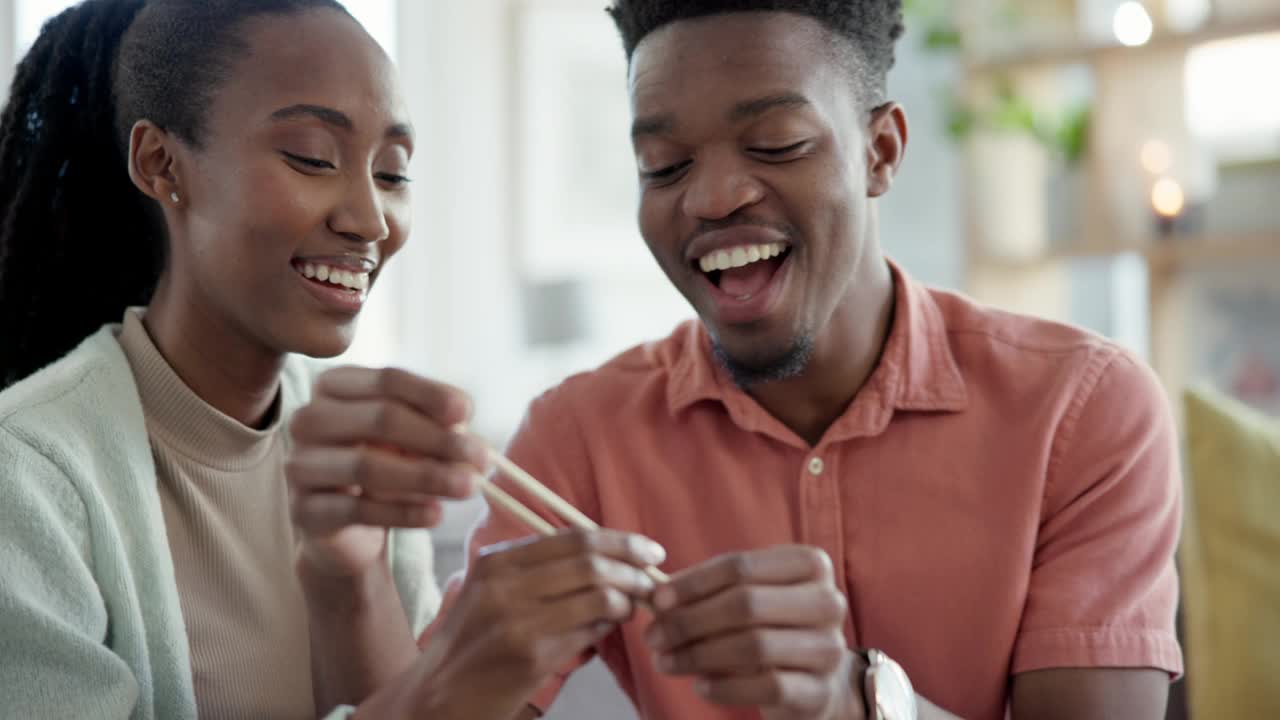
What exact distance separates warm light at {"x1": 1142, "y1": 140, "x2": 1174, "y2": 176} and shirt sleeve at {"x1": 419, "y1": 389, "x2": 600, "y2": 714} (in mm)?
2346

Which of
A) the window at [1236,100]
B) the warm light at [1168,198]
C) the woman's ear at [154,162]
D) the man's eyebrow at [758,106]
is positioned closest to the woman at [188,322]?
the woman's ear at [154,162]

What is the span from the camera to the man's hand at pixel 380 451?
980 mm

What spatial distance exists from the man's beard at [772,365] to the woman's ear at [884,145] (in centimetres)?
22

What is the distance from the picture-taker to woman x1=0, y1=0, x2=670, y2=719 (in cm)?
120

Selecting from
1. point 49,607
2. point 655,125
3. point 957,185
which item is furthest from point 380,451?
point 957,185

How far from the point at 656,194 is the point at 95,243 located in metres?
0.71

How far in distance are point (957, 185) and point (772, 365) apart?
2.86 metres

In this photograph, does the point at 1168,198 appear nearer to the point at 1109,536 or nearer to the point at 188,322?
the point at 1109,536

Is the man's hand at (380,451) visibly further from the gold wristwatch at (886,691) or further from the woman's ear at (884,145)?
the woman's ear at (884,145)

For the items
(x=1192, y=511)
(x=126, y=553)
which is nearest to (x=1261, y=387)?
(x=1192, y=511)


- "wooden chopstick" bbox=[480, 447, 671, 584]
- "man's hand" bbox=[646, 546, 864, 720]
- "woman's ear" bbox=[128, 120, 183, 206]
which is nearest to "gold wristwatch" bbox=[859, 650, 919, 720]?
"man's hand" bbox=[646, 546, 864, 720]

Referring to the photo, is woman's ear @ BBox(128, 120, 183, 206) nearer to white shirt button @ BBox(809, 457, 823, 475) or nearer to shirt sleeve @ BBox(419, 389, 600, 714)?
shirt sleeve @ BBox(419, 389, 600, 714)

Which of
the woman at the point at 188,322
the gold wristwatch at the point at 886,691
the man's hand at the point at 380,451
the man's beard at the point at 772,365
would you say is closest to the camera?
the man's hand at the point at 380,451

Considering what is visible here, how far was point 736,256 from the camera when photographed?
1355mm
